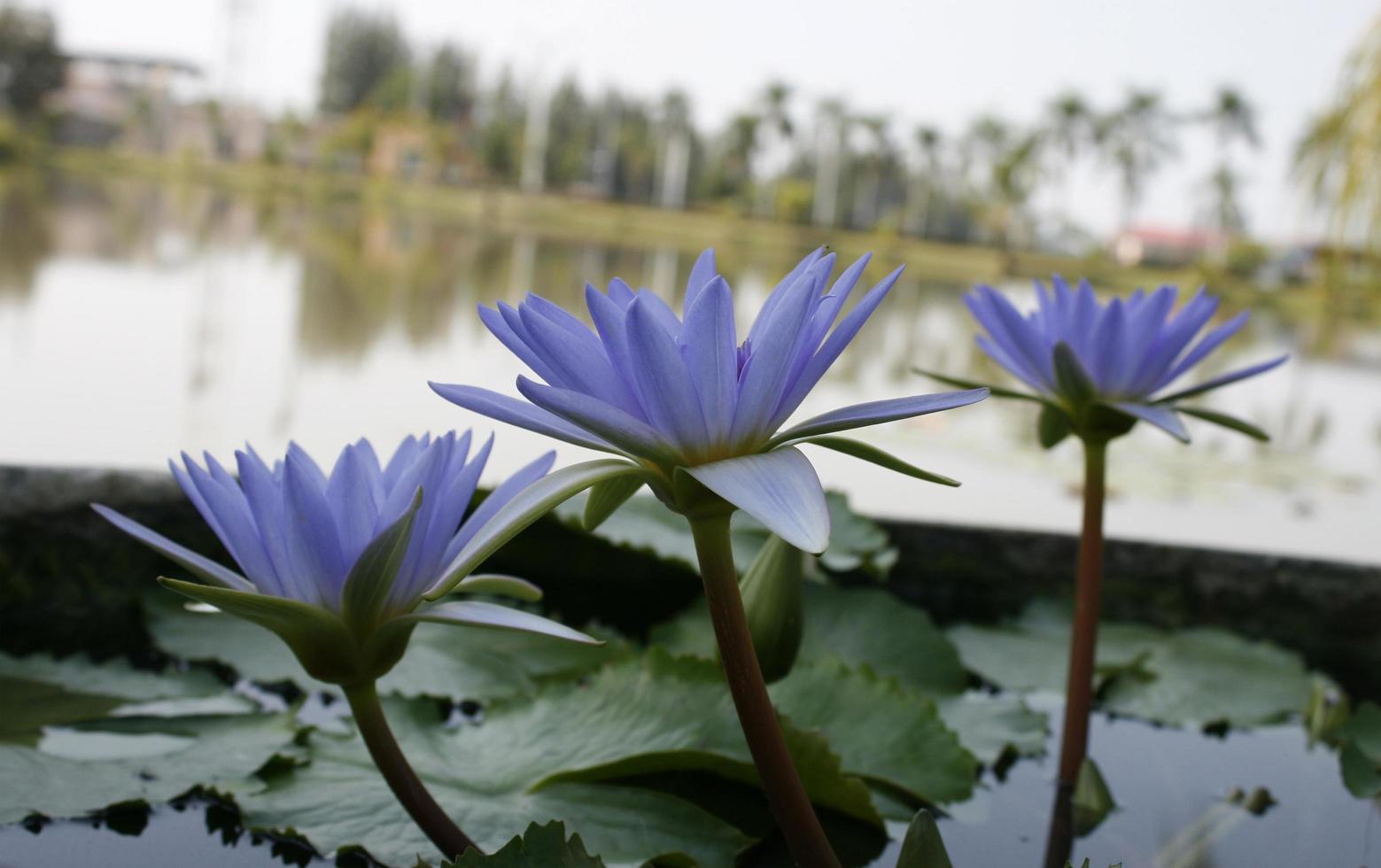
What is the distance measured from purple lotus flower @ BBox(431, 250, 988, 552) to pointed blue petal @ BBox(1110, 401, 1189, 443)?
18 centimetres

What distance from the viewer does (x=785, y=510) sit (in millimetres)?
308

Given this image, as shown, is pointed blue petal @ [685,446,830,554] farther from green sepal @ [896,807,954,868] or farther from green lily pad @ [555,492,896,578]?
green lily pad @ [555,492,896,578]

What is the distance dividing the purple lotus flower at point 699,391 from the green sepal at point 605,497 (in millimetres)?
20

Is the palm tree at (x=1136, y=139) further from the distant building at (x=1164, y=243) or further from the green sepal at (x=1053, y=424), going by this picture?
the green sepal at (x=1053, y=424)

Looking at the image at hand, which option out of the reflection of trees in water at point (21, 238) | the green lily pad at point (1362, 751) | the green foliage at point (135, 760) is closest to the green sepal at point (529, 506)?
the green foliage at point (135, 760)

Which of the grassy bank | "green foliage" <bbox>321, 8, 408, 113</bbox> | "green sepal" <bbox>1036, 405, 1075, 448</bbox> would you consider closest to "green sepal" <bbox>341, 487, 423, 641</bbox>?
"green sepal" <bbox>1036, 405, 1075, 448</bbox>

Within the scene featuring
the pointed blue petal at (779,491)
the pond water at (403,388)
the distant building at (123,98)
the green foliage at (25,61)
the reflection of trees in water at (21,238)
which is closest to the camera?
the pointed blue petal at (779,491)

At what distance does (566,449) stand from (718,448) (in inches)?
59.2

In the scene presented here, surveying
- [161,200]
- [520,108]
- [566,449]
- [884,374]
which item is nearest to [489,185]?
[520,108]

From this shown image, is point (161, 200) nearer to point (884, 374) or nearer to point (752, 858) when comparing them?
point (884, 374)

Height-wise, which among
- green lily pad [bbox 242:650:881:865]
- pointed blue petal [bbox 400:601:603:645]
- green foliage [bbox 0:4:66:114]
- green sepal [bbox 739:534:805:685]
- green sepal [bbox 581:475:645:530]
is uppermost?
green foliage [bbox 0:4:66:114]

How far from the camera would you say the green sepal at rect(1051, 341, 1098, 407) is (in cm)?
52

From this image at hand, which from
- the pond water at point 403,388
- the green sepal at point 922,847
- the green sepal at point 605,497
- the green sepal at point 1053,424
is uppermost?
the green sepal at point 1053,424

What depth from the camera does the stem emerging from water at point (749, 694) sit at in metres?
0.36
